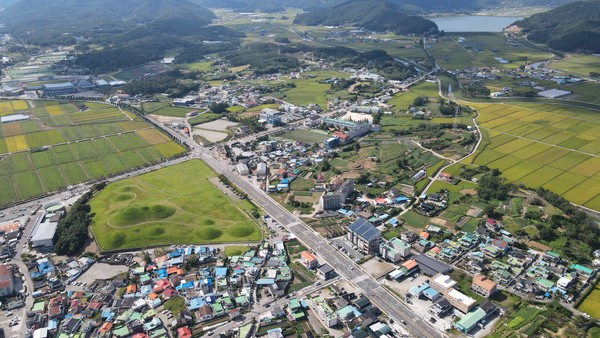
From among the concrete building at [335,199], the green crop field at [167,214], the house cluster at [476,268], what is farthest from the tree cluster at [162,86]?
the house cluster at [476,268]

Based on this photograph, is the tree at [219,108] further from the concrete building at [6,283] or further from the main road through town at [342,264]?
the concrete building at [6,283]

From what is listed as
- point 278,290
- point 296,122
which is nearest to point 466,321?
point 278,290

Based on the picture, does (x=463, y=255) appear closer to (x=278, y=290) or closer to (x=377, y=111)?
(x=278, y=290)

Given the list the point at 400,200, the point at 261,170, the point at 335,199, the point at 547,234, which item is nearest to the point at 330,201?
the point at 335,199

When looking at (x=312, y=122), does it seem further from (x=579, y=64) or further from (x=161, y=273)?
(x=579, y=64)

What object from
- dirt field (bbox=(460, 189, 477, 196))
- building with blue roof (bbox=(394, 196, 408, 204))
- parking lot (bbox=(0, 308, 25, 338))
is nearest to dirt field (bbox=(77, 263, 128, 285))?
parking lot (bbox=(0, 308, 25, 338))

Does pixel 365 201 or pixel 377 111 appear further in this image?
pixel 377 111
